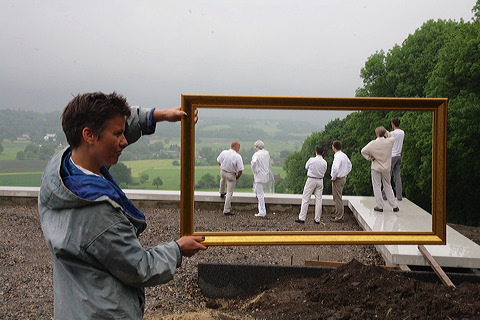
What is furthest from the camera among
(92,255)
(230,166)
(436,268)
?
(436,268)

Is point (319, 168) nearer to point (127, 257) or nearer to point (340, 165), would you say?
point (340, 165)

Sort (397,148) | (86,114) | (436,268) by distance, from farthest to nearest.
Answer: (436,268), (397,148), (86,114)

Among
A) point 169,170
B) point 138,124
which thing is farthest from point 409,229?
point 138,124

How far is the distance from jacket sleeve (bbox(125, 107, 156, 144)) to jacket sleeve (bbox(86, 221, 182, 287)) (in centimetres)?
96

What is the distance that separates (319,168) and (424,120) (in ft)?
3.39

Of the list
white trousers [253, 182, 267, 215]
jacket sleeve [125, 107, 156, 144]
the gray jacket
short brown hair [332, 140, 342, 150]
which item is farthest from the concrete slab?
the gray jacket

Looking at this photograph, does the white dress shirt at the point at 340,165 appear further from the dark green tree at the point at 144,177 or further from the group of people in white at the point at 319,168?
the dark green tree at the point at 144,177

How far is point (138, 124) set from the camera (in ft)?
10.3

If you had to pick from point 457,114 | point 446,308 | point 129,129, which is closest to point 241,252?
point 446,308

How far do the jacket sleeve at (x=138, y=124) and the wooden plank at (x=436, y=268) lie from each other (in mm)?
4610

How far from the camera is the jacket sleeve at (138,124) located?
10.2 feet

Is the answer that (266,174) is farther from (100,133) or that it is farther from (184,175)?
(100,133)

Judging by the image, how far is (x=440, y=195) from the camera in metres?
4.60

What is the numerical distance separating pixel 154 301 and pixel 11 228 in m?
6.83
